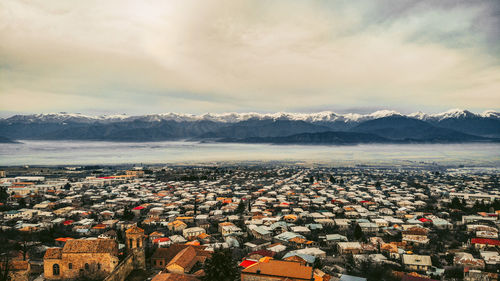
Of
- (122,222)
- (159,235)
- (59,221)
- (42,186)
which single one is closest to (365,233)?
(159,235)

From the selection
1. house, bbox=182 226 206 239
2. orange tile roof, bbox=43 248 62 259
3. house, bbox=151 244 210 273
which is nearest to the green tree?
house, bbox=151 244 210 273

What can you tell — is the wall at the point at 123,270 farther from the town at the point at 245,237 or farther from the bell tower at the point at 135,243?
the bell tower at the point at 135,243

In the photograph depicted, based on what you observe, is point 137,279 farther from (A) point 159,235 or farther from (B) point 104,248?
(A) point 159,235

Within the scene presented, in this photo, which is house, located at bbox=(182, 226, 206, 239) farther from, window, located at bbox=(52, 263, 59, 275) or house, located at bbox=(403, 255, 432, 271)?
house, located at bbox=(403, 255, 432, 271)

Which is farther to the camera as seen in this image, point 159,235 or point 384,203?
point 384,203

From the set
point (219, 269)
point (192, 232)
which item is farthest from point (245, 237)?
point (219, 269)

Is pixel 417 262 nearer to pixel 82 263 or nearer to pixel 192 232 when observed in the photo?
pixel 192 232
